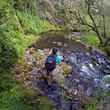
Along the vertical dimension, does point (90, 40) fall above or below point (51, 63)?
below

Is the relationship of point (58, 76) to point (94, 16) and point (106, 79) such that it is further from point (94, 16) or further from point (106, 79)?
point (94, 16)

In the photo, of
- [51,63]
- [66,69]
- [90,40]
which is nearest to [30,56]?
[66,69]

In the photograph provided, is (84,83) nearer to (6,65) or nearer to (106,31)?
(6,65)

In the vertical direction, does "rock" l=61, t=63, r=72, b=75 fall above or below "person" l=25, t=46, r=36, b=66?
below

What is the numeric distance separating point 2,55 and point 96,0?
13296 millimetres

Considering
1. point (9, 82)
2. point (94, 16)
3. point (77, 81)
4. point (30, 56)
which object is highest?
point (94, 16)

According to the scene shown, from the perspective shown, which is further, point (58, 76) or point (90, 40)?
point (90, 40)

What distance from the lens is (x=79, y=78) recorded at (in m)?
18.7

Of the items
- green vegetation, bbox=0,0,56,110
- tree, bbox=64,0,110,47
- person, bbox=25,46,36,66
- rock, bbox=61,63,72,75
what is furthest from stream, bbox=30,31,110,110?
person, bbox=25,46,36,66

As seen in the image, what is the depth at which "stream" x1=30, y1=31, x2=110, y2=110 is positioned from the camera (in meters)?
15.7

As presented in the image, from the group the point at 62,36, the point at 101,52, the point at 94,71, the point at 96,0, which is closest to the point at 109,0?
the point at 62,36

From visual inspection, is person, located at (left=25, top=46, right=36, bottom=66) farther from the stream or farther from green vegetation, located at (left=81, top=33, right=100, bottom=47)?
green vegetation, located at (left=81, top=33, right=100, bottom=47)

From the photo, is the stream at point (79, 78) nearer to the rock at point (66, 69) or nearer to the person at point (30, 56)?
the rock at point (66, 69)

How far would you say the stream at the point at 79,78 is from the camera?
15706 mm
